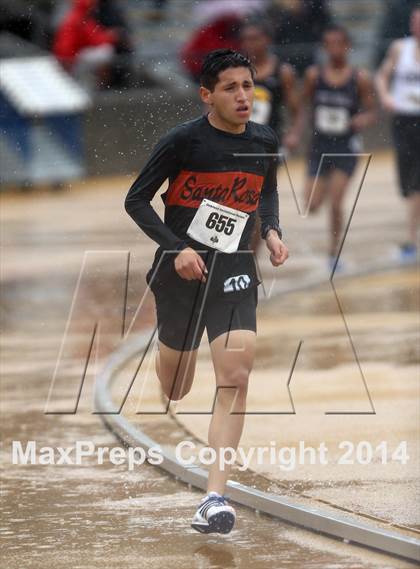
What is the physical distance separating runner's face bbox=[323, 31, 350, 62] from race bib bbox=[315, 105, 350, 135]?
467 mm

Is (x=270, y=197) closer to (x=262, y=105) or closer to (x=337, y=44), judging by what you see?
(x=262, y=105)

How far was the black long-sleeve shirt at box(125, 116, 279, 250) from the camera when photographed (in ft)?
21.4

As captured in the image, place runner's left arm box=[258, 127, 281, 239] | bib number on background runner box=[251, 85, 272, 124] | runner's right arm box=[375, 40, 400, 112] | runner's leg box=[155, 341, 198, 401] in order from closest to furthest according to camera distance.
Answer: runner's left arm box=[258, 127, 281, 239]
runner's leg box=[155, 341, 198, 401]
bib number on background runner box=[251, 85, 272, 124]
runner's right arm box=[375, 40, 400, 112]

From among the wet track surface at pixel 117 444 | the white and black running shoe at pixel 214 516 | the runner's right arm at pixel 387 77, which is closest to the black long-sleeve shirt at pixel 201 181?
the white and black running shoe at pixel 214 516

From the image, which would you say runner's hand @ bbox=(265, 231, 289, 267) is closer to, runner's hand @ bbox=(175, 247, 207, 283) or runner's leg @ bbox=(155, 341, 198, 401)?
runner's hand @ bbox=(175, 247, 207, 283)

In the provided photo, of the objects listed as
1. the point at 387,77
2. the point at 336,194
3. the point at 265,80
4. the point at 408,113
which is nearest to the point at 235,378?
the point at 265,80

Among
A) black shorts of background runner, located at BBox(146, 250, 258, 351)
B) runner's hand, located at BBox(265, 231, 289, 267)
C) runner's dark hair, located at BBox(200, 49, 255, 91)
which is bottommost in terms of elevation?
black shorts of background runner, located at BBox(146, 250, 258, 351)

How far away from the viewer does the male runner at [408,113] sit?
14367 mm

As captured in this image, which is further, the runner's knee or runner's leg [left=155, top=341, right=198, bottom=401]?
runner's leg [left=155, top=341, right=198, bottom=401]

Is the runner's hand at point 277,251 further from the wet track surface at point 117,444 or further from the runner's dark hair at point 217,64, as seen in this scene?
the wet track surface at point 117,444

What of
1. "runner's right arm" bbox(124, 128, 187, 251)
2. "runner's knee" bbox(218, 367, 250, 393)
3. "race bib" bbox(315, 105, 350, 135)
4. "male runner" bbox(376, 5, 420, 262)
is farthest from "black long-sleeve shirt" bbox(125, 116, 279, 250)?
"male runner" bbox(376, 5, 420, 262)

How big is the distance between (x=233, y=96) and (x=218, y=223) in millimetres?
524

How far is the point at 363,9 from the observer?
80.9ft

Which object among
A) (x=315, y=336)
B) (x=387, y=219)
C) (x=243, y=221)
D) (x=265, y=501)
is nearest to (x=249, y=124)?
(x=243, y=221)
